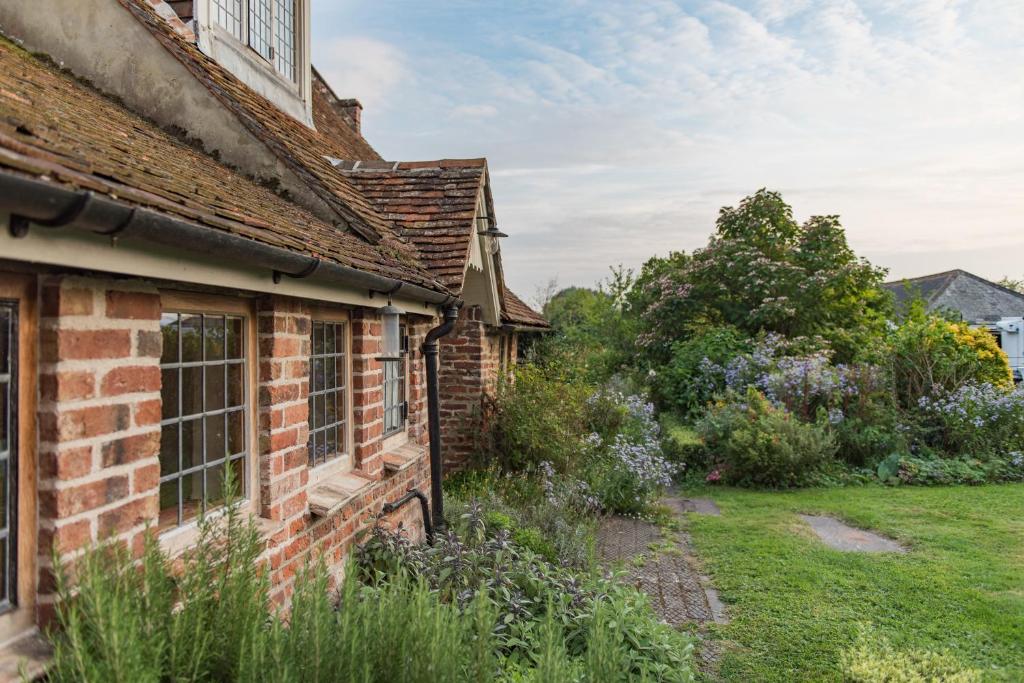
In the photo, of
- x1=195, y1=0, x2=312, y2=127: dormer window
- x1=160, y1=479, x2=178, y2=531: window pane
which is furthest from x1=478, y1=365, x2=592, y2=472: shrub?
x1=160, y1=479, x2=178, y2=531: window pane

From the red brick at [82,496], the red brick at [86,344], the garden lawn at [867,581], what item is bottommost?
the garden lawn at [867,581]

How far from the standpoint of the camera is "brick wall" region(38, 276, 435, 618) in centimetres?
221

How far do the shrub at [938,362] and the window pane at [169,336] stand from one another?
43.2 feet

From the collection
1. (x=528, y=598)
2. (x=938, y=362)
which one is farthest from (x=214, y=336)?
(x=938, y=362)

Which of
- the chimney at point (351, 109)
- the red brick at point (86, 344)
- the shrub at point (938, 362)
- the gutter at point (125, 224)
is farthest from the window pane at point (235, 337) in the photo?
the shrub at point (938, 362)

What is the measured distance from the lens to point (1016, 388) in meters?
12.4

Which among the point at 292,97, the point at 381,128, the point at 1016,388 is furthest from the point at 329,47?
the point at 1016,388

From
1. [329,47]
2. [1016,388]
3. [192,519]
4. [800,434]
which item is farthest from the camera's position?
[329,47]

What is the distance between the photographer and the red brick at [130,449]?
2.45 m

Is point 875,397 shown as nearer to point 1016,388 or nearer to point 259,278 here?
point 1016,388

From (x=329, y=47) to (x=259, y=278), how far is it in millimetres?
12195

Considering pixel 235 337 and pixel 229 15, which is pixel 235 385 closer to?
pixel 235 337

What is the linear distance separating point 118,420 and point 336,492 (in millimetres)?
2039

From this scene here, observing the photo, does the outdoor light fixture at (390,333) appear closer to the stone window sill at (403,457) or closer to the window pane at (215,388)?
the stone window sill at (403,457)
